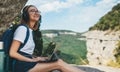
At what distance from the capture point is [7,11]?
852 centimetres

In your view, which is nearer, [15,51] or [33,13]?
[15,51]

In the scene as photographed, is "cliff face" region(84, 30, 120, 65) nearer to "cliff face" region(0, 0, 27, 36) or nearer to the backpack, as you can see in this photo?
"cliff face" region(0, 0, 27, 36)

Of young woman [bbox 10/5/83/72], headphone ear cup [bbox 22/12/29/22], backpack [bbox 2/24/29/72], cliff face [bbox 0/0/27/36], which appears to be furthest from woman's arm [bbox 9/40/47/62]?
cliff face [bbox 0/0/27/36]

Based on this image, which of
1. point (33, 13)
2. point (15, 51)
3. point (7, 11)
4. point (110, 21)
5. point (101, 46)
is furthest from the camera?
point (101, 46)

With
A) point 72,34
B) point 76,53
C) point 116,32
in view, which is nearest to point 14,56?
point 116,32

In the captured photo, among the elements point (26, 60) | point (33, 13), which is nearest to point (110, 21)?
point (33, 13)

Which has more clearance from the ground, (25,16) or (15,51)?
(25,16)

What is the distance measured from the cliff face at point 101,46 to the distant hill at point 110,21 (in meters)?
0.47

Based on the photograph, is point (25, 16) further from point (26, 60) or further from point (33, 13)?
point (26, 60)

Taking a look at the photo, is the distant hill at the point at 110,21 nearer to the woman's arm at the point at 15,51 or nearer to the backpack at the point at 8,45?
the backpack at the point at 8,45

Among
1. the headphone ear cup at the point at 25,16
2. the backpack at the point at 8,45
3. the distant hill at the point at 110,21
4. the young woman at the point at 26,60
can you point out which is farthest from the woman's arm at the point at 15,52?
the distant hill at the point at 110,21

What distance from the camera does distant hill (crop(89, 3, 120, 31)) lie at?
33375mm

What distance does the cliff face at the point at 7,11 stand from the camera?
8.41 m

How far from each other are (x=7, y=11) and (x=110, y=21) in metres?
26.6
